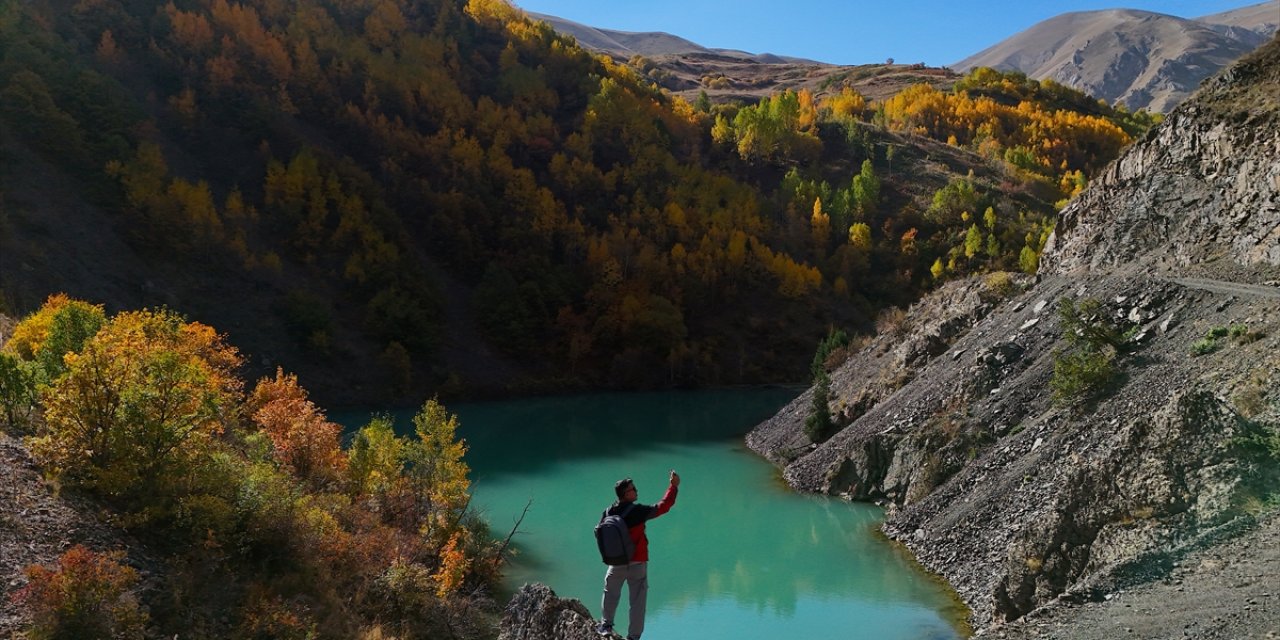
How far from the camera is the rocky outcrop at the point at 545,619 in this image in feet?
39.1

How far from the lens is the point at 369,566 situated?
817 inches

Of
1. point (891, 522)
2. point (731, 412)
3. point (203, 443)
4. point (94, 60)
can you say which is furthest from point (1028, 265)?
point (94, 60)

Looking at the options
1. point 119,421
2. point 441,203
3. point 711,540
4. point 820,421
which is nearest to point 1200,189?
point 820,421

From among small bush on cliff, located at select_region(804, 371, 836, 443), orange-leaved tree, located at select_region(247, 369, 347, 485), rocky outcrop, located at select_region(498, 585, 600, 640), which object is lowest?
rocky outcrop, located at select_region(498, 585, 600, 640)

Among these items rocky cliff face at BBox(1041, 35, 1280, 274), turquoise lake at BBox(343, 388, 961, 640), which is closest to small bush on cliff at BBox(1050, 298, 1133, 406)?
rocky cliff face at BBox(1041, 35, 1280, 274)

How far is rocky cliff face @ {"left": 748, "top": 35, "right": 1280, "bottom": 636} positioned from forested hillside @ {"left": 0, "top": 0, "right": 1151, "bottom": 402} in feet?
145

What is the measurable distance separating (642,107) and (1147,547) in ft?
349

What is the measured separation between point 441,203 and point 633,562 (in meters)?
85.0

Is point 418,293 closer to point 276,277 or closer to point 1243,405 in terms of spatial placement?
point 276,277

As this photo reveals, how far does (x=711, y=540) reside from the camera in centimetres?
3077

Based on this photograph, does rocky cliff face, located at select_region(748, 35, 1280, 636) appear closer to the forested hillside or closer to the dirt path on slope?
the dirt path on slope

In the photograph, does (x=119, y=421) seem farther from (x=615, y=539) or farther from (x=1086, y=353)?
(x=1086, y=353)

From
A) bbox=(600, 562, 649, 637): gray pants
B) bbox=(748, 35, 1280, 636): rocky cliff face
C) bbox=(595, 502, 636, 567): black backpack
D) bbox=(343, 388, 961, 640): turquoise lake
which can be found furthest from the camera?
bbox=(343, 388, 961, 640): turquoise lake

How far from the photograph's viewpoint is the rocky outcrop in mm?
11922
